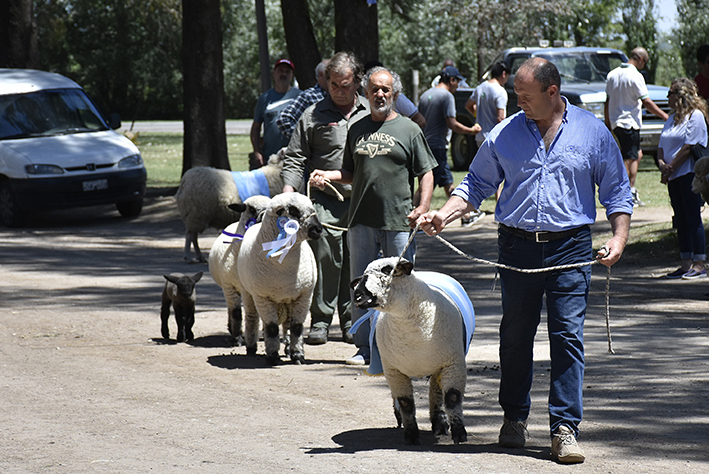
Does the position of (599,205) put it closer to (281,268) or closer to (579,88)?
(579,88)

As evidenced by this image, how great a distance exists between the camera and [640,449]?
5.02 metres

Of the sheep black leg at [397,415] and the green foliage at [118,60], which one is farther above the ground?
the green foliage at [118,60]

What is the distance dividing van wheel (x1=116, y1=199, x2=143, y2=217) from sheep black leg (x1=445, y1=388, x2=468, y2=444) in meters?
12.7

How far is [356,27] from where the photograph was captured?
1524 centimetres

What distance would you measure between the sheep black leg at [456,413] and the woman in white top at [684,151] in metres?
5.80

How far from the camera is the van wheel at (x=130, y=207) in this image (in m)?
17.1

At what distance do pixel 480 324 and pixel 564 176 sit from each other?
163 inches

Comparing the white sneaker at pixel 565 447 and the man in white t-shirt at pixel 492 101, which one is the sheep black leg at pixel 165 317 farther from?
the man in white t-shirt at pixel 492 101

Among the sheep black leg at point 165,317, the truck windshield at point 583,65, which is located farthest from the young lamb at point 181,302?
the truck windshield at point 583,65

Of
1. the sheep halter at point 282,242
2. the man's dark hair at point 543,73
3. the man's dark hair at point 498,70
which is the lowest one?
the sheep halter at point 282,242

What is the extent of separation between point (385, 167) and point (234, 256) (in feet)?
6.94

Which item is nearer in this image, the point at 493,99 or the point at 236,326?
the point at 236,326

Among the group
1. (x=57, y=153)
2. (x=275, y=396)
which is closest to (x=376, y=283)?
(x=275, y=396)

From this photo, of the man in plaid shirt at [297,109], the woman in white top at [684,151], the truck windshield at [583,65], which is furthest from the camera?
the truck windshield at [583,65]
